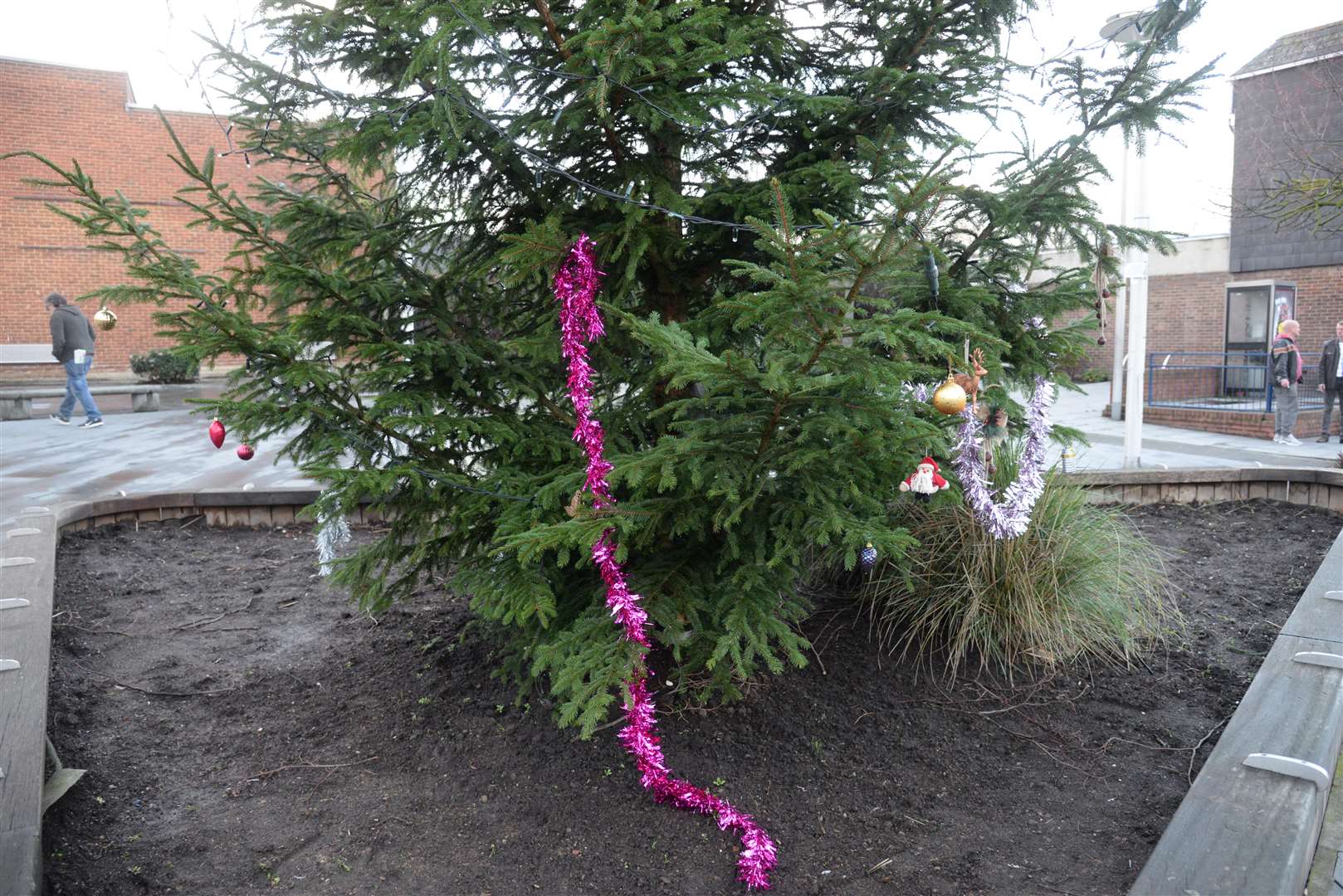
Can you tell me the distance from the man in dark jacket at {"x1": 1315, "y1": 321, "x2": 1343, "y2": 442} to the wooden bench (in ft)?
62.0

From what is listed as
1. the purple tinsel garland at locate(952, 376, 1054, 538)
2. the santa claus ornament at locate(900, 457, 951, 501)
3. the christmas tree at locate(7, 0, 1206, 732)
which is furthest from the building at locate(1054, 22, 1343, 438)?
the santa claus ornament at locate(900, 457, 951, 501)

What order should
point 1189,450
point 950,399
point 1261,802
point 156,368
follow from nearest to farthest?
point 1261,802 → point 950,399 → point 1189,450 → point 156,368

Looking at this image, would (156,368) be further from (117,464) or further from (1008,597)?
(1008,597)

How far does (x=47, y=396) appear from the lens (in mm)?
14156

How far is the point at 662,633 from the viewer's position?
2.79m

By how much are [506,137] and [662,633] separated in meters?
1.73

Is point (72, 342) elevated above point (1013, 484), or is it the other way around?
point (72, 342)

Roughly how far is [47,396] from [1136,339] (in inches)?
641

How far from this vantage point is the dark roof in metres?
15.3

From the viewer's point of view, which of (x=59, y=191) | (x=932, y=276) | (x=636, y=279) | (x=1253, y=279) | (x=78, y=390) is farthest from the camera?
(x=59, y=191)

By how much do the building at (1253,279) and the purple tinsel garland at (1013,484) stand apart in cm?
1197

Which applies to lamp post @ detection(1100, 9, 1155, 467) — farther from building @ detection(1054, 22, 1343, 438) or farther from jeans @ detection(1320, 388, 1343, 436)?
jeans @ detection(1320, 388, 1343, 436)

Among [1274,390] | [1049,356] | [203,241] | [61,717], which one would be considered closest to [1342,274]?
[1274,390]

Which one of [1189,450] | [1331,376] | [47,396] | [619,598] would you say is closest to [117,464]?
[47,396]
